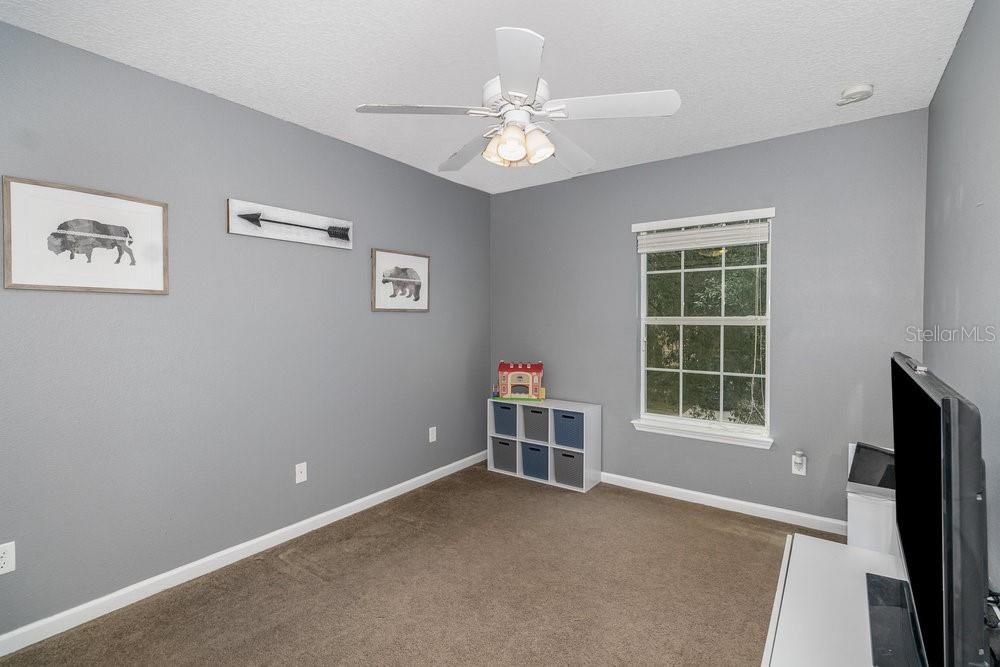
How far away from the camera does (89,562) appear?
7.18 ft

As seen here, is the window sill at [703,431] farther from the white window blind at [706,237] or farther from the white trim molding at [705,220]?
the white trim molding at [705,220]

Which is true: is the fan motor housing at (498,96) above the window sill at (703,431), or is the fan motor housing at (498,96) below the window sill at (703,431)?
above

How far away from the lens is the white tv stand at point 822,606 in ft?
3.40

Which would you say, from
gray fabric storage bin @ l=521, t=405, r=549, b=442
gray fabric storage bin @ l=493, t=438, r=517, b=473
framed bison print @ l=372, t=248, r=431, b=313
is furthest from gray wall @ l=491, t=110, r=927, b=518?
framed bison print @ l=372, t=248, r=431, b=313

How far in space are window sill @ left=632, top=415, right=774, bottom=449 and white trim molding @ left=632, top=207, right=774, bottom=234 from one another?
1449mm

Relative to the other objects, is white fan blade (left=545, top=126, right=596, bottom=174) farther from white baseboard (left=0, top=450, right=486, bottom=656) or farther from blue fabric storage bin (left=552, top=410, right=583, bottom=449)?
white baseboard (left=0, top=450, right=486, bottom=656)

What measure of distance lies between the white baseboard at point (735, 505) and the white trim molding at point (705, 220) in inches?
76.8

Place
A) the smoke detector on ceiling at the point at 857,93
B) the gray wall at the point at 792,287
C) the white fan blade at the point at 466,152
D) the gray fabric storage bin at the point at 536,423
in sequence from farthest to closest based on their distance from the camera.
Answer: the gray fabric storage bin at the point at 536,423 → the gray wall at the point at 792,287 → the smoke detector on ceiling at the point at 857,93 → the white fan blade at the point at 466,152

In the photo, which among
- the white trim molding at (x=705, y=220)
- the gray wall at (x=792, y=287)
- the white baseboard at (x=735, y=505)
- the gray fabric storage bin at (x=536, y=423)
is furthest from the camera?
the gray fabric storage bin at (x=536, y=423)

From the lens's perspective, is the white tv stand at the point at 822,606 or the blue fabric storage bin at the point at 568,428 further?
the blue fabric storage bin at the point at 568,428

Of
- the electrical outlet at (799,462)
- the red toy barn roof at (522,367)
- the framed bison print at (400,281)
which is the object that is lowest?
the electrical outlet at (799,462)

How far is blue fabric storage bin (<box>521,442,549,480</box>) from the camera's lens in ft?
13.0

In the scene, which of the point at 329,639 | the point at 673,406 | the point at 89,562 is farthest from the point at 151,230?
the point at 673,406

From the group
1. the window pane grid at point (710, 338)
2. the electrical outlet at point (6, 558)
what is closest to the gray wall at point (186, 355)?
the electrical outlet at point (6, 558)
